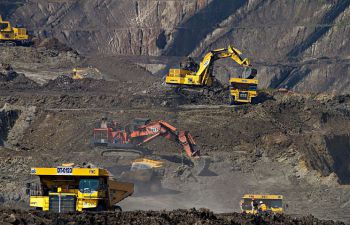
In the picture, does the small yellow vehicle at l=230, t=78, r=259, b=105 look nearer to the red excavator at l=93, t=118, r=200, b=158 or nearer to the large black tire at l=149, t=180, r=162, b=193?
the red excavator at l=93, t=118, r=200, b=158

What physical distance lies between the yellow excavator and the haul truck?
28.6 meters

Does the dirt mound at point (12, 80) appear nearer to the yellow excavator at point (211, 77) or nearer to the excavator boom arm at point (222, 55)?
the yellow excavator at point (211, 77)

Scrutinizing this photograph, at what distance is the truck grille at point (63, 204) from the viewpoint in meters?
22.4

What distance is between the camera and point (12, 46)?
231 feet

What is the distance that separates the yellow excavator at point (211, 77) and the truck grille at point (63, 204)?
29033 millimetres

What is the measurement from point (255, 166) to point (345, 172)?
734 centimetres

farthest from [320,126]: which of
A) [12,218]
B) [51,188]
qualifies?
[12,218]

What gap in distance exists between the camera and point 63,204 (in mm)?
22484

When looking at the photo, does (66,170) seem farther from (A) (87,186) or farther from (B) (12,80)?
(B) (12,80)

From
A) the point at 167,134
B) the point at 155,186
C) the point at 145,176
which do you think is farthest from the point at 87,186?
the point at 167,134

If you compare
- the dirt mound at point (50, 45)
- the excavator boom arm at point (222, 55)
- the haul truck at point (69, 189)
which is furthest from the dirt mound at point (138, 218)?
the dirt mound at point (50, 45)

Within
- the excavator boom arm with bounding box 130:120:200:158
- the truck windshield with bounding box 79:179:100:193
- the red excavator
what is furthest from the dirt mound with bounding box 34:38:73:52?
the truck windshield with bounding box 79:179:100:193

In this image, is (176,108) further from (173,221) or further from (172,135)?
(173,221)

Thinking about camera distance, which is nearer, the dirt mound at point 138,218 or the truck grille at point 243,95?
the dirt mound at point 138,218
